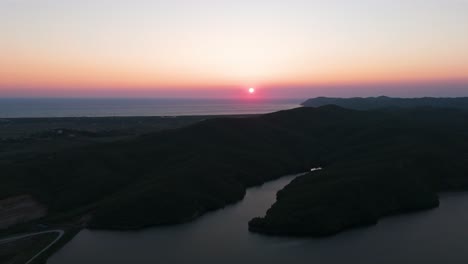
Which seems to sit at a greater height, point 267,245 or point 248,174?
point 248,174

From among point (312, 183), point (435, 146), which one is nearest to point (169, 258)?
point (312, 183)

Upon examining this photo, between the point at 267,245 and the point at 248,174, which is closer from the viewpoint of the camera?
the point at 267,245

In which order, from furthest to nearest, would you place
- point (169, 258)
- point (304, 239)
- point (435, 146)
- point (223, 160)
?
1. point (435, 146)
2. point (223, 160)
3. point (304, 239)
4. point (169, 258)

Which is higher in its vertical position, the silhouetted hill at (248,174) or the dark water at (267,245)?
the silhouetted hill at (248,174)

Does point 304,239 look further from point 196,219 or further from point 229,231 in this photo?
point 196,219

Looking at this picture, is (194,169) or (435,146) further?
(435,146)
